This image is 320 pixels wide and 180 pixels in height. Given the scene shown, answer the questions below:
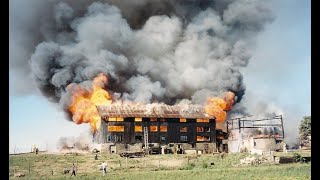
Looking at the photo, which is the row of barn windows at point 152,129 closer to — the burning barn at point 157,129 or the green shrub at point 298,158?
the burning barn at point 157,129

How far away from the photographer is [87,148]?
6.66 m

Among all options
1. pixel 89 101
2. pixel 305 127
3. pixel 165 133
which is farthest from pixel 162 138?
pixel 305 127

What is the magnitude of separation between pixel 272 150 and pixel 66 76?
3226 mm

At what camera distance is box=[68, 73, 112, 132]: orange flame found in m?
6.64

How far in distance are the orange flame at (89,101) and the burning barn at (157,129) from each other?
0.08 meters

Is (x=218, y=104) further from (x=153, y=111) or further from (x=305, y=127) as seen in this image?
(x=305, y=127)

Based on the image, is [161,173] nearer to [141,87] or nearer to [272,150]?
[141,87]

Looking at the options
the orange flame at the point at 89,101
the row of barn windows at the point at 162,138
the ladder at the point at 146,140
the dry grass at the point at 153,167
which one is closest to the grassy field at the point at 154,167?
the dry grass at the point at 153,167

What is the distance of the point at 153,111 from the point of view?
6.91 meters

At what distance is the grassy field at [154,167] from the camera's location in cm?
651

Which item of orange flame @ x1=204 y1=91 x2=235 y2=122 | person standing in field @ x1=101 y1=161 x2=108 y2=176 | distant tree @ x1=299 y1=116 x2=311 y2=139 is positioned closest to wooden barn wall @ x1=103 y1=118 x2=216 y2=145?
orange flame @ x1=204 y1=91 x2=235 y2=122

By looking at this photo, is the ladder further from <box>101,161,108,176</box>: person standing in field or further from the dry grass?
<box>101,161,108,176</box>: person standing in field

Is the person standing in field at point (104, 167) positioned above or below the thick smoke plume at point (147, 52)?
below
